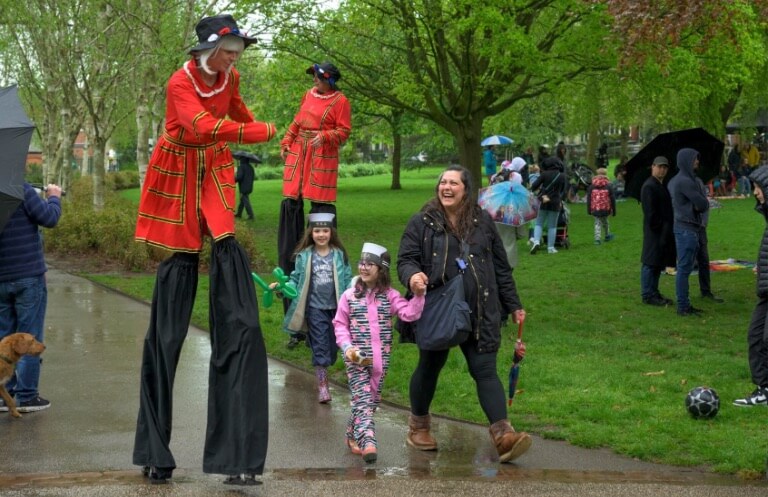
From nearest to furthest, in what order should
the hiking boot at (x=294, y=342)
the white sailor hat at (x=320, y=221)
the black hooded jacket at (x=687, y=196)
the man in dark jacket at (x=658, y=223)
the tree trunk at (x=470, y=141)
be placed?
the white sailor hat at (x=320, y=221) < the hiking boot at (x=294, y=342) < the black hooded jacket at (x=687, y=196) < the man in dark jacket at (x=658, y=223) < the tree trunk at (x=470, y=141)

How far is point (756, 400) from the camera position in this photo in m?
8.31

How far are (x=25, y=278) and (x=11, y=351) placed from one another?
0.58 meters

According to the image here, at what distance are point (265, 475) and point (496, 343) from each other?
1.58m

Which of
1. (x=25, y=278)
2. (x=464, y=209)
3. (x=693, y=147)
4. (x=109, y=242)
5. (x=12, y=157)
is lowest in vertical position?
(x=109, y=242)

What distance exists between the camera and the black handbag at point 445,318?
666 cm

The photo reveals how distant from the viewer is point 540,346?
11.0 m

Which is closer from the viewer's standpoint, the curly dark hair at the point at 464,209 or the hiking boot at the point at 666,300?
the curly dark hair at the point at 464,209

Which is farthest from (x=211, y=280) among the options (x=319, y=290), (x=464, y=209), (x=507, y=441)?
(x=319, y=290)

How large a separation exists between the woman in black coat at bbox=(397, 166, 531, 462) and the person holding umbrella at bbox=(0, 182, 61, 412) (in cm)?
265

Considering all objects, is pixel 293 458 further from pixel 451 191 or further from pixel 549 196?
pixel 549 196

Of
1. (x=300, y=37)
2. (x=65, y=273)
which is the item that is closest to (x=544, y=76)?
(x=300, y=37)

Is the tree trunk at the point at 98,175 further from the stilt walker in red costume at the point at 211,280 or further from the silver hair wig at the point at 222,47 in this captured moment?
the silver hair wig at the point at 222,47

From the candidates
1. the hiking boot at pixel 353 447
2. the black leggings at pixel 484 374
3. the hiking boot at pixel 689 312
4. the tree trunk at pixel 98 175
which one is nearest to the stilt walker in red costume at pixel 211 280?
the hiking boot at pixel 353 447

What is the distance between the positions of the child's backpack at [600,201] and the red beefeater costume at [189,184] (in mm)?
16071
